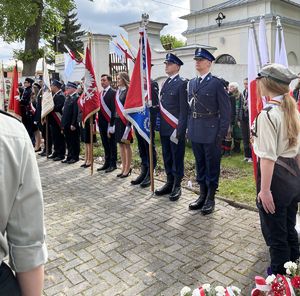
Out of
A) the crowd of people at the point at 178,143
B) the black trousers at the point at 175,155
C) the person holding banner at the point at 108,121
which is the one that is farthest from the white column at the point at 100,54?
the black trousers at the point at 175,155

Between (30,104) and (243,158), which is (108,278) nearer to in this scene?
(243,158)

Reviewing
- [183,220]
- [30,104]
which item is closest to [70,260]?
[183,220]

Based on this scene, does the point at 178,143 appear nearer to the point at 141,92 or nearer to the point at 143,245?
the point at 141,92

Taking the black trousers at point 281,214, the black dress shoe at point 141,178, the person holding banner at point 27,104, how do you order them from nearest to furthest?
the black trousers at point 281,214 → the black dress shoe at point 141,178 → the person holding banner at point 27,104

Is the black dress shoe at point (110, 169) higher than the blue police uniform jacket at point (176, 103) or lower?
lower

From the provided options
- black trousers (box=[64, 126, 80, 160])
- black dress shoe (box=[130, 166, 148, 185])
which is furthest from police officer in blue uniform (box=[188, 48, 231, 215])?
black trousers (box=[64, 126, 80, 160])

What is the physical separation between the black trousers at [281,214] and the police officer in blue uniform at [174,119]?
7.82 feet

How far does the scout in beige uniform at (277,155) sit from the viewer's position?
2.54 meters

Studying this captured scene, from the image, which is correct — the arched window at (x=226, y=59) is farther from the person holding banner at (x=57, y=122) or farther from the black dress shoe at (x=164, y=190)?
the black dress shoe at (x=164, y=190)

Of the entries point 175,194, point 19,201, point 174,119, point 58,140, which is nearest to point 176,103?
point 174,119

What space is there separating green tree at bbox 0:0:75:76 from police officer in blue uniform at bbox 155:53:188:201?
540 inches

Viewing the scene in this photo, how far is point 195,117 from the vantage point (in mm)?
4781

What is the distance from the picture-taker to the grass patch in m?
5.45

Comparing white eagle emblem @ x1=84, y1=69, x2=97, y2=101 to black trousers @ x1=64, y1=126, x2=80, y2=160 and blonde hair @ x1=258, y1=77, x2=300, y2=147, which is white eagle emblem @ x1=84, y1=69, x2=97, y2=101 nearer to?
black trousers @ x1=64, y1=126, x2=80, y2=160
